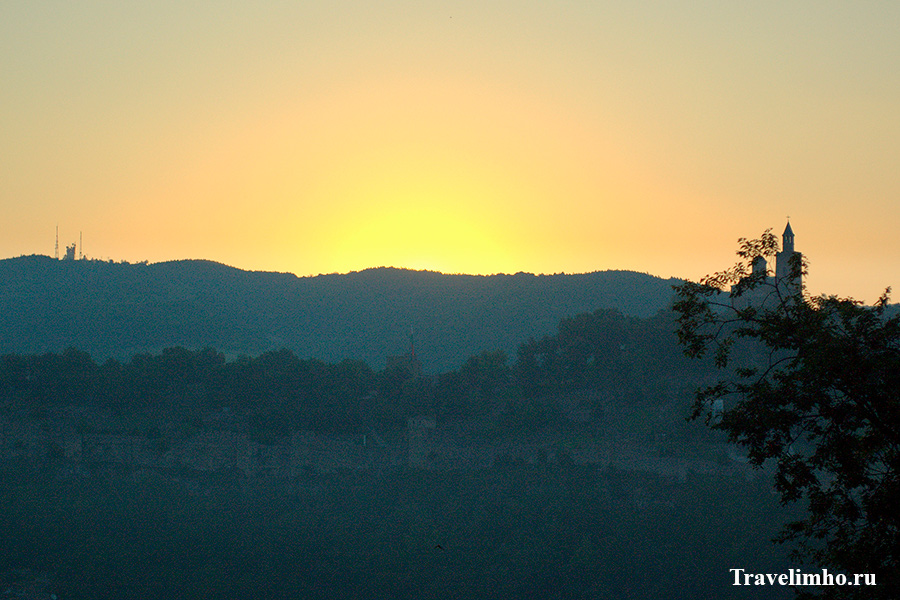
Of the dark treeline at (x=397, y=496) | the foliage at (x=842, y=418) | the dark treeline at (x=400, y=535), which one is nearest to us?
the foliage at (x=842, y=418)

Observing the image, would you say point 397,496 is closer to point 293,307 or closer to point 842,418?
point 842,418

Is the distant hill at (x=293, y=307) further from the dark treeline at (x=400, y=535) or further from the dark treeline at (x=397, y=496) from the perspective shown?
the dark treeline at (x=400, y=535)

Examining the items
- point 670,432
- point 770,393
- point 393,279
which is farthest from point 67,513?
point 393,279

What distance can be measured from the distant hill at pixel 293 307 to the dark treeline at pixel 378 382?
3458 cm

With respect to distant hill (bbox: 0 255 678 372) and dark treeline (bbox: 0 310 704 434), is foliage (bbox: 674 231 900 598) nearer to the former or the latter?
dark treeline (bbox: 0 310 704 434)

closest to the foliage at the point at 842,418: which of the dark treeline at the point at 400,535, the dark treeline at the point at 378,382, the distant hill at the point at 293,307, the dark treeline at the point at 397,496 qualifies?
the dark treeline at the point at 400,535

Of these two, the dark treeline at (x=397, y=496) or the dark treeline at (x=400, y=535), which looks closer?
the dark treeline at (x=400, y=535)

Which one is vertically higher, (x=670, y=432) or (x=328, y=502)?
(x=670, y=432)

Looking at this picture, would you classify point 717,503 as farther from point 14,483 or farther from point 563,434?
point 14,483

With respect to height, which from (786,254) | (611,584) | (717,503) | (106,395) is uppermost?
(786,254)

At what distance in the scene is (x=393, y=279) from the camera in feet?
353

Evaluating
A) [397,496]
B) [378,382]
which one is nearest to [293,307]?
[378,382]

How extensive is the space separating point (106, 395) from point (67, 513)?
10.6m

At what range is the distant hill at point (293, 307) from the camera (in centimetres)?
9188
